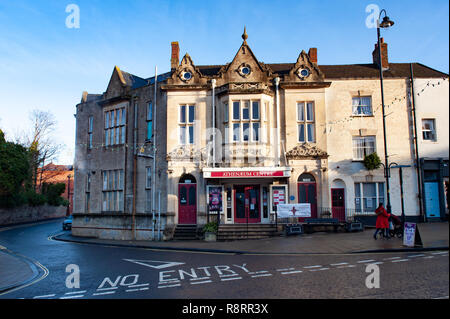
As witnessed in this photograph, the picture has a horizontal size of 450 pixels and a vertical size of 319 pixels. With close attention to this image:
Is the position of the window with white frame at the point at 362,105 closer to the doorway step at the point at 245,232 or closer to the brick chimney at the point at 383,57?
the brick chimney at the point at 383,57

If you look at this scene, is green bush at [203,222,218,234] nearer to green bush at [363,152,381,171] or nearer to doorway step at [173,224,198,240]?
doorway step at [173,224,198,240]

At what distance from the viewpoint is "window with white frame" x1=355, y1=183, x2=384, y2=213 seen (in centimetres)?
2188

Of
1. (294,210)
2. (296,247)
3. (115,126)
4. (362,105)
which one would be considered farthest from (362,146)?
(115,126)

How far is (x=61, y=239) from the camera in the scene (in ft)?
78.5

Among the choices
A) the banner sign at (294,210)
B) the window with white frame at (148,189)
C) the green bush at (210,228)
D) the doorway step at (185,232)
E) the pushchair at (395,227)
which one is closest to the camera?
the pushchair at (395,227)

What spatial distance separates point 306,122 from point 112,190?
47.2 ft

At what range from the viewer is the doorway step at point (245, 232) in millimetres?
19938

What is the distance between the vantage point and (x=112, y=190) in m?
25.0

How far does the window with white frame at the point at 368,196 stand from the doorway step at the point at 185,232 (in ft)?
33.8

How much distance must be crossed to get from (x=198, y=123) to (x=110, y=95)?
8.28m

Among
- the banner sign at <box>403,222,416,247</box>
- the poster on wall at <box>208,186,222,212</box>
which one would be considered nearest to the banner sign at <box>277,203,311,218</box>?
the poster on wall at <box>208,186,222,212</box>

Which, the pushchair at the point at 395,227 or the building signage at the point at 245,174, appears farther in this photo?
the building signage at the point at 245,174

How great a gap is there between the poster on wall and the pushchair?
31.2 ft

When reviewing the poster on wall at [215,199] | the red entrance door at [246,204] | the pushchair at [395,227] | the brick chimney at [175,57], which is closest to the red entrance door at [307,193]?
the red entrance door at [246,204]
